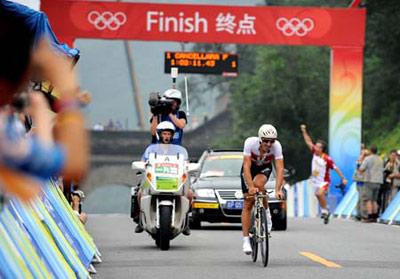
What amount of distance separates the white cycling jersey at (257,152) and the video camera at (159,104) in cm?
249

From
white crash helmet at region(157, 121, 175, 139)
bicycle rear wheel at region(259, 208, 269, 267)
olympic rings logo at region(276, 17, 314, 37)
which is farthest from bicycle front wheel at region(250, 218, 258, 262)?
olympic rings logo at region(276, 17, 314, 37)

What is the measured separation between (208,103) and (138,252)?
110 m

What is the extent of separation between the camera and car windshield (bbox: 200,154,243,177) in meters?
23.8

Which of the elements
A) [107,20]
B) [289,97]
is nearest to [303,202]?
[107,20]

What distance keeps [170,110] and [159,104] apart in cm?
19

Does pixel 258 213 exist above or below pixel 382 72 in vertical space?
below

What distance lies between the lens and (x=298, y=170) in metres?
70.7

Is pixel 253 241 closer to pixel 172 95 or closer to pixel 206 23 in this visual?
pixel 172 95

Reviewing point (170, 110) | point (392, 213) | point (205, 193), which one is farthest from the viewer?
point (392, 213)

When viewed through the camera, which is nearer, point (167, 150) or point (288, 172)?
point (167, 150)

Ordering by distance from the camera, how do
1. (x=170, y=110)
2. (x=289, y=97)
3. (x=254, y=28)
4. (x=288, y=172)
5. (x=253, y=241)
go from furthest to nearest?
(x=289, y=97)
(x=254, y=28)
(x=288, y=172)
(x=170, y=110)
(x=253, y=241)

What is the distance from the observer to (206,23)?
38000mm

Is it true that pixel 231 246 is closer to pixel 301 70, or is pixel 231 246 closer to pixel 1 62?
pixel 1 62

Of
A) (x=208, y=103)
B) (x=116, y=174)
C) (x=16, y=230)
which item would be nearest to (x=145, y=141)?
(x=116, y=174)
